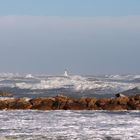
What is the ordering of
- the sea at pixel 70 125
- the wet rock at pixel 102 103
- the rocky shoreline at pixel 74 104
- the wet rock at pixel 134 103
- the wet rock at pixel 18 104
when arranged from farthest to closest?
the wet rock at pixel 18 104
the wet rock at pixel 102 103
the rocky shoreline at pixel 74 104
the wet rock at pixel 134 103
the sea at pixel 70 125

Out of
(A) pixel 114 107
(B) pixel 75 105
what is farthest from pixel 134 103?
(B) pixel 75 105

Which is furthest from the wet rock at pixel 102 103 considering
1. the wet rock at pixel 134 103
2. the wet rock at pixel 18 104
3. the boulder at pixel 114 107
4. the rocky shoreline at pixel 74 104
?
the wet rock at pixel 18 104

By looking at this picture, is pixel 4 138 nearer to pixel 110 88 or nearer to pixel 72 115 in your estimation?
pixel 72 115

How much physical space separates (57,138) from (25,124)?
2.96 meters

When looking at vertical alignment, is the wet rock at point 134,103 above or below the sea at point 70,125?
above

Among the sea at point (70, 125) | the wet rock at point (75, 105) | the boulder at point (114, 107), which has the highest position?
the wet rock at point (75, 105)

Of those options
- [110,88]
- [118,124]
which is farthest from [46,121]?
[110,88]

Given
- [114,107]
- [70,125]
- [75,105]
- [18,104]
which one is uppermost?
[18,104]

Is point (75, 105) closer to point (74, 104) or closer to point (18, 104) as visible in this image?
point (74, 104)

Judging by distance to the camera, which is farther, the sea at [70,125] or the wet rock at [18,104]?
the wet rock at [18,104]

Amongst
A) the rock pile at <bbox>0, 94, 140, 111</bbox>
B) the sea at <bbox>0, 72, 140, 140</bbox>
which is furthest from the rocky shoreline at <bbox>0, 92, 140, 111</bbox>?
the sea at <bbox>0, 72, 140, 140</bbox>

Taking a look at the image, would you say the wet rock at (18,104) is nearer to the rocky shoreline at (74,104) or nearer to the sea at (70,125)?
the rocky shoreline at (74,104)

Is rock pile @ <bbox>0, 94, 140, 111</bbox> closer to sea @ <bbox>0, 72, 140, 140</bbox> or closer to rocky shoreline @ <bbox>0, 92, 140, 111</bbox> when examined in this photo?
rocky shoreline @ <bbox>0, 92, 140, 111</bbox>

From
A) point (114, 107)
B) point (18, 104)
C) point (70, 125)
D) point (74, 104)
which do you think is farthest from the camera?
point (18, 104)
